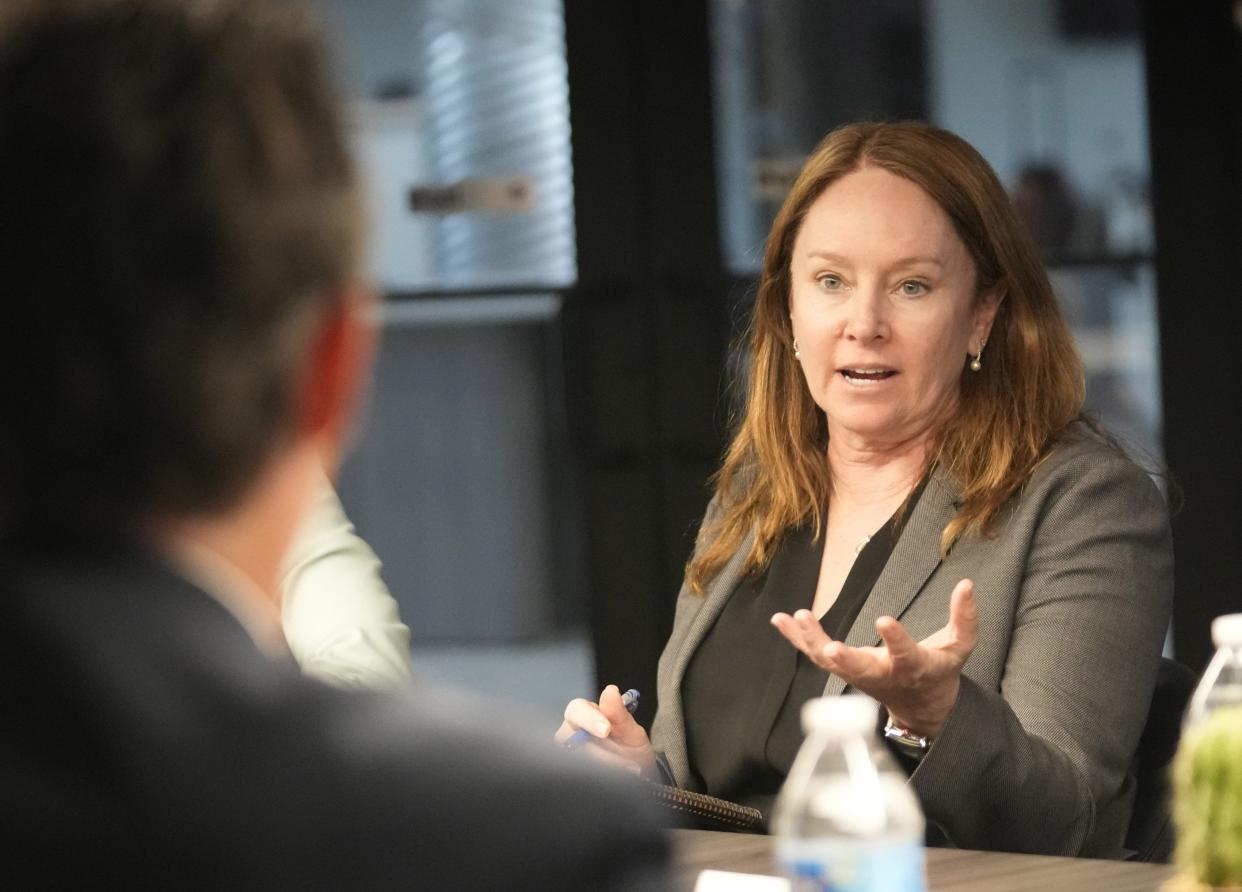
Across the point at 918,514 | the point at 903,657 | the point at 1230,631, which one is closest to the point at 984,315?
the point at 918,514

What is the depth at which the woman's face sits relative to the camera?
95.2 inches

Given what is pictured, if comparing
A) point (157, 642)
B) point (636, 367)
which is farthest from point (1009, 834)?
point (636, 367)

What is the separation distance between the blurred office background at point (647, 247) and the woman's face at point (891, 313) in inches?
50.4

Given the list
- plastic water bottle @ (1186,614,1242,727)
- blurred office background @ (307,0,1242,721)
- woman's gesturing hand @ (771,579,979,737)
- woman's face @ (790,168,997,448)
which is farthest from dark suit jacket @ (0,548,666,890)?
blurred office background @ (307,0,1242,721)

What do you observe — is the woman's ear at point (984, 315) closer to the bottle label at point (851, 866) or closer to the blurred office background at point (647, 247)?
the blurred office background at point (647, 247)

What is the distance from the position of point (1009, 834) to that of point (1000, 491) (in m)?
0.51

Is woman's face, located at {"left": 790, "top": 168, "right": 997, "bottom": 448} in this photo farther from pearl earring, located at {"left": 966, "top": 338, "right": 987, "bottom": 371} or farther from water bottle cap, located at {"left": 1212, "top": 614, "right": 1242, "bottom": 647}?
water bottle cap, located at {"left": 1212, "top": 614, "right": 1242, "bottom": 647}

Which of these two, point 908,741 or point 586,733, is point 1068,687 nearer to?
point 908,741

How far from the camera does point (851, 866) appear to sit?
1.16 m

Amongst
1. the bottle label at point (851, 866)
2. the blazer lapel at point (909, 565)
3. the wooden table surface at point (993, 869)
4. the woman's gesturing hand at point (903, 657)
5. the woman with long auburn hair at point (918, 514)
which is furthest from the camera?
the blazer lapel at point (909, 565)

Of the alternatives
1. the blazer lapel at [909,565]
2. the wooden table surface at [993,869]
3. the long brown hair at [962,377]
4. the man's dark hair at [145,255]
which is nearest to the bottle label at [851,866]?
the wooden table surface at [993,869]

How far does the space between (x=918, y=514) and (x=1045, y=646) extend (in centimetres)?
31

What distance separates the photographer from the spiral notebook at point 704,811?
183cm

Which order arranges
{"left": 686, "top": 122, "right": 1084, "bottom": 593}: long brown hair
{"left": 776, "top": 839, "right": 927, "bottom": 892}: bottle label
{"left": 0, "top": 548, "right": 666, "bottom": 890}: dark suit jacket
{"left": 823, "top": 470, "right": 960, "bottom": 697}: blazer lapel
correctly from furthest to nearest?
{"left": 686, "top": 122, "right": 1084, "bottom": 593}: long brown hair
{"left": 823, "top": 470, "right": 960, "bottom": 697}: blazer lapel
{"left": 776, "top": 839, "right": 927, "bottom": 892}: bottle label
{"left": 0, "top": 548, "right": 666, "bottom": 890}: dark suit jacket
